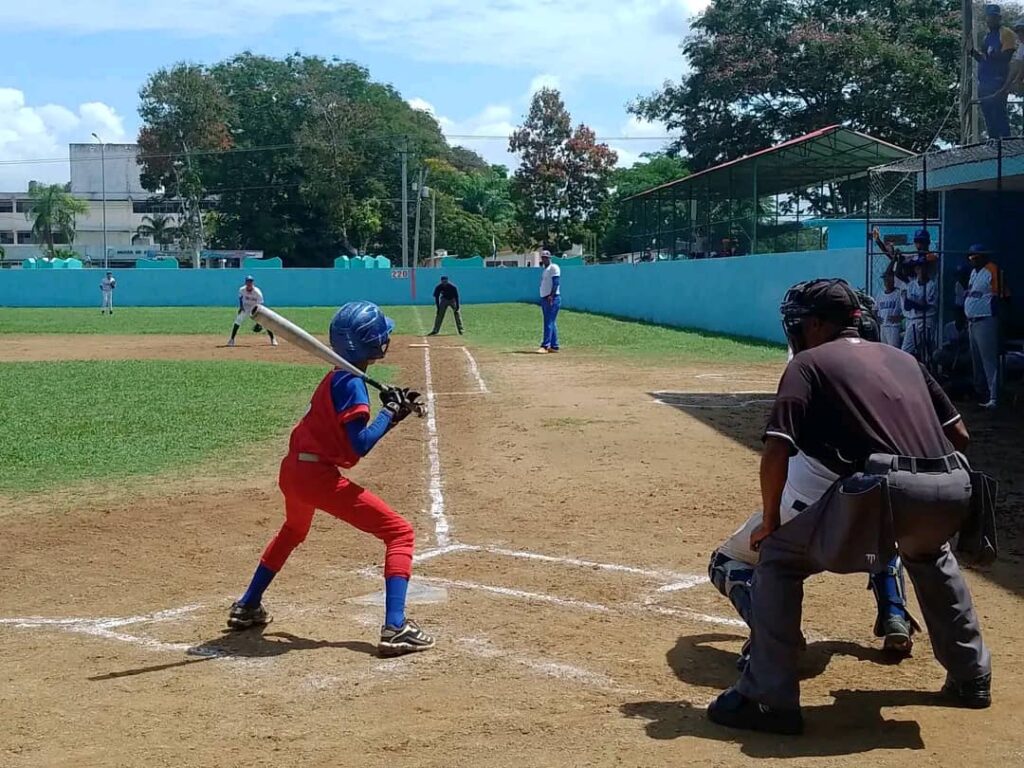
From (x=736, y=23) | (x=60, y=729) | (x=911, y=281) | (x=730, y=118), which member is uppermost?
(x=736, y=23)

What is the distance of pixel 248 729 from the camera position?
4703 millimetres

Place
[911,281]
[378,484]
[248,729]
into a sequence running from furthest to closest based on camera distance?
[911,281]
[378,484]
[248,729]

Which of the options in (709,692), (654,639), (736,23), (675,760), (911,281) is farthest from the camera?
(736,23)

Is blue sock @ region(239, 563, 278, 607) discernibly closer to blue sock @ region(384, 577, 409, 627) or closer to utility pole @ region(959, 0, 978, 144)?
blue sock @ region(384, 577, 409, 627)

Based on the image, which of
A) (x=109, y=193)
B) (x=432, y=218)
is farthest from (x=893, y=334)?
(x=109, y=193)

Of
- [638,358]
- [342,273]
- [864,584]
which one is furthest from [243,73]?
[864,584]

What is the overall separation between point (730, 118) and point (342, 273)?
2089cm

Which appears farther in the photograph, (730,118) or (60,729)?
(730,118)

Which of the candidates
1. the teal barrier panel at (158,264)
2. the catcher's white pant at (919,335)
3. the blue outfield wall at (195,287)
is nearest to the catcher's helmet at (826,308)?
the catcher's white pant at (919,335)

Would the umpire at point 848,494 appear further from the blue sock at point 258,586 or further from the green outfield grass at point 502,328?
the green outfield grass at point 502,328

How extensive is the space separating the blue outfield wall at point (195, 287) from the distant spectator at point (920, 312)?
42455mm

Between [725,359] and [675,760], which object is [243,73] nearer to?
[725,359]

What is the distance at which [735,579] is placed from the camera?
17.0 feet

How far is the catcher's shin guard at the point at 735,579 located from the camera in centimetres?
509
